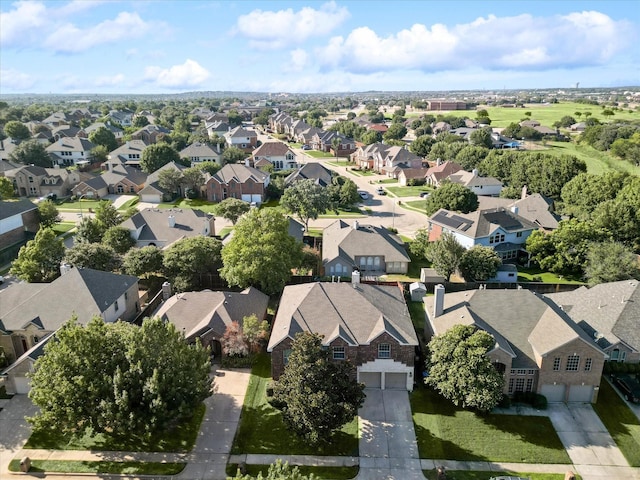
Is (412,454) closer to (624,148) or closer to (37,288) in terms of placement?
(37,288)

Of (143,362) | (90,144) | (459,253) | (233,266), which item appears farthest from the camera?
(90,144)

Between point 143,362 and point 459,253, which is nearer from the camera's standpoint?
point 143,362

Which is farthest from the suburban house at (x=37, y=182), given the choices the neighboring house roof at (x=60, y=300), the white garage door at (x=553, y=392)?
the white garage door at (x=553, y=392)

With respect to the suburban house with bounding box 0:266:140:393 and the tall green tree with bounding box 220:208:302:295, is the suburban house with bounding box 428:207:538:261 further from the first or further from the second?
the suburban house with bounding box 0:266:140:393

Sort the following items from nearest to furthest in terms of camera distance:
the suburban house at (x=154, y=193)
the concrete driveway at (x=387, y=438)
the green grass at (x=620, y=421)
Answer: the concrete driveway at (x=387, y=438), the green grass at (x=620, y=421), the suburban house at (x=154, y=193)

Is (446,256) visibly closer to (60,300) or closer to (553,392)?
(553,392)

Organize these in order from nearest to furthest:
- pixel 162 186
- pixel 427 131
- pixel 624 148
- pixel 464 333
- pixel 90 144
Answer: pixel 464 333 < pixel 162 186 < pixel 624 148 < pixel 90 144 < pixel 427 131

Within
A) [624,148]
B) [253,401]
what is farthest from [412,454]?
[624,148]

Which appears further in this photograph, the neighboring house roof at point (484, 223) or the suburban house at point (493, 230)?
the neighboring house roof at point (484, 223)

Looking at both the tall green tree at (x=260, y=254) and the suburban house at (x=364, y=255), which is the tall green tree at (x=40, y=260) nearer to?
the tall green tree at (x=260, y=254)
